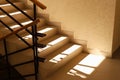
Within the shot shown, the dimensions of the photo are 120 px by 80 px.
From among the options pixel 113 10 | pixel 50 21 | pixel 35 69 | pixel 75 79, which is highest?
pixel 113 10

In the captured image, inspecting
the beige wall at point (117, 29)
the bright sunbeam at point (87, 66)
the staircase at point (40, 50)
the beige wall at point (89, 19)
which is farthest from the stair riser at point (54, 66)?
the beige wall at point (117, 29)

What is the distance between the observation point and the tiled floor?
3.09 m

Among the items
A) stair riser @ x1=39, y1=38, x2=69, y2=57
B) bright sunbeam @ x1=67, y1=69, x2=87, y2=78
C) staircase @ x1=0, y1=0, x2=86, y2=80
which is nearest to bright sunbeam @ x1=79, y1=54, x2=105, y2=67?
staircase @ x1=0, y1=0, x2=86, y2=80

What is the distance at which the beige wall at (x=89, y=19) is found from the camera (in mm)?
3654

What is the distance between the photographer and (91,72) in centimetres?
326

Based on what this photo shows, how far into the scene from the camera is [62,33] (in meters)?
4.21

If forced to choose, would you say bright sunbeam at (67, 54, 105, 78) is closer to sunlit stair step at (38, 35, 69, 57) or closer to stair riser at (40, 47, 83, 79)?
stair riser at (40, 47, 83, 79)

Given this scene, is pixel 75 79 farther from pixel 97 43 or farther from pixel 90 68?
pixel 97 43

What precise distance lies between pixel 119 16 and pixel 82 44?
93 centimetres

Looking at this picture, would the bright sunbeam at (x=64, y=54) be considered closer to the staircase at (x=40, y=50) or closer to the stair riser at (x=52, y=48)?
the staircase at (x=40, y=50)

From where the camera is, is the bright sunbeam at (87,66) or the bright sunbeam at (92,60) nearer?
the bright sunbeam at (87,66)

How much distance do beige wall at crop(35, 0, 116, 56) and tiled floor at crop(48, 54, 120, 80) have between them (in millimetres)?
393

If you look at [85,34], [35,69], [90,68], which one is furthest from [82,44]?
[35,69]

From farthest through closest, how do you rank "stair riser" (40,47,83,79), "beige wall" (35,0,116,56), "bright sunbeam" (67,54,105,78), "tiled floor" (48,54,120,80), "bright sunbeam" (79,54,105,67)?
"beige wall" (35,0,116,56)
"bright sunbeam" (79,54,105,67)
"bright sunbeam" (67,54,105,78)
"tiled floor" (48,54,120,80)
"stair riser" (40,47,83,79)
